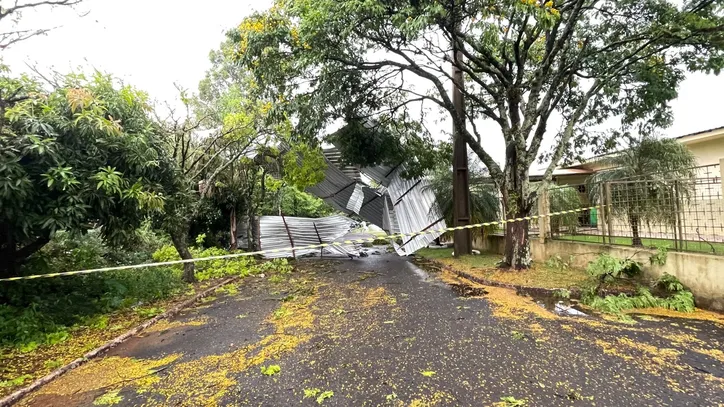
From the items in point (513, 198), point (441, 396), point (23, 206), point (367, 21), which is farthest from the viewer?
point (513, 198)

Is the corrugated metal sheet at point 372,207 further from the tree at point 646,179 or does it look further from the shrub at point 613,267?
the shrub at point 613,267

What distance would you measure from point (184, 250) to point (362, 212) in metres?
8.89

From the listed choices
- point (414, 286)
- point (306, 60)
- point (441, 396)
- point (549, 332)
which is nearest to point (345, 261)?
point (414, 286)

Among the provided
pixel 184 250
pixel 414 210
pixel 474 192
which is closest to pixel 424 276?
pixel 414 210

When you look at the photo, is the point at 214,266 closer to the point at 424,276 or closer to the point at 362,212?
the point at 424,276

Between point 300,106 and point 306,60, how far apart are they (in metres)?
1.76

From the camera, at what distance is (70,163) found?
4512 millimetres

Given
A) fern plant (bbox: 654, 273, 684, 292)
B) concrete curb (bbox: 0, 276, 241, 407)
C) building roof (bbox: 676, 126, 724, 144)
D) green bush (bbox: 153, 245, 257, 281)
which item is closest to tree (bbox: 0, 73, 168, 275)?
concrete curb (bbox: 0, 276, 241, 407)

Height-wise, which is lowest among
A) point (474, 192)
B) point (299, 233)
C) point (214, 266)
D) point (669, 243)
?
point (214, 266)

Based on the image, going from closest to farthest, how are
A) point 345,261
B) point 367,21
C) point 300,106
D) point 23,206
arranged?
point 23,206 < point 367,21 < point 300,106 < point 345,261

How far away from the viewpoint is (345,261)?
39.4 ft

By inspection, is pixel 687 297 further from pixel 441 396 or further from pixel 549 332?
pixel 441 396

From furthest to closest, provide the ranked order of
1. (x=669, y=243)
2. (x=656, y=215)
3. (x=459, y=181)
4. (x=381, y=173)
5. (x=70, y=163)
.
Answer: (x=381, y=173), (x=459, y=181), (x=656, y=215), (x=669, y=243), (x=70, y=163)

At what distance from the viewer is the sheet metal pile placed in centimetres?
1196
